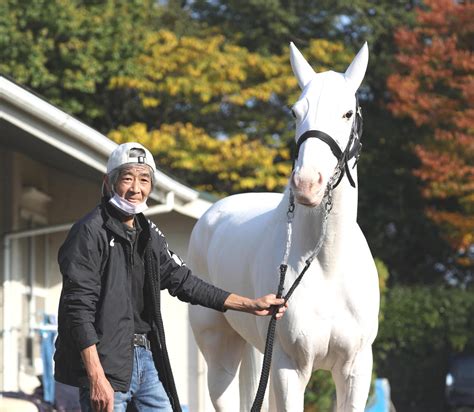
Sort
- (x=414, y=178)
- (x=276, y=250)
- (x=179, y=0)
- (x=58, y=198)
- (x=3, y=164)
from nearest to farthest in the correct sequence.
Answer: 1. (x=276, y=250)
2. (x=3, y=164)
3. (x=58, y=198)
4. (x=414, y=178)
5. (x=179, y=0)

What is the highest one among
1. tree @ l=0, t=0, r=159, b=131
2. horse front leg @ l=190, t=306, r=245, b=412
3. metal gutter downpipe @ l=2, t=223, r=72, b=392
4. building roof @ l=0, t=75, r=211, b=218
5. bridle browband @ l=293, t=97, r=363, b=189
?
tree @ l=0, t=0, r=159, b=131

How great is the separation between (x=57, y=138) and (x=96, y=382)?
5.76 m

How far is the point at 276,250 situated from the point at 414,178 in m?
22.0

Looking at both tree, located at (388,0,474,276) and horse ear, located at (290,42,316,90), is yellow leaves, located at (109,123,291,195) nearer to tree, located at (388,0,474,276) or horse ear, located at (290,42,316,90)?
tree, located at (388,0,474,276)

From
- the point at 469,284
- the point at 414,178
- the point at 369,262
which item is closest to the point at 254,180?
the point at 414,178

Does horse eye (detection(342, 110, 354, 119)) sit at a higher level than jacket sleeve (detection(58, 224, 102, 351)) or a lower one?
higher

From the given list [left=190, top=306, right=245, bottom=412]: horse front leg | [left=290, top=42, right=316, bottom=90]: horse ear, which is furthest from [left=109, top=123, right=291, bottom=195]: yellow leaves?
[left=290, top=42, right=316, bottom=90]: horse ear

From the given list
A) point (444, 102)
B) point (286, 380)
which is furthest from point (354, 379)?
point (444, 102)

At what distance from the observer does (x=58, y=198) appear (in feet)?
44.9

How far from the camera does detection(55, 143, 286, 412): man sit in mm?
5152

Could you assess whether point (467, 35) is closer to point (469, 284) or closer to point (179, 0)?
point (469, 284)

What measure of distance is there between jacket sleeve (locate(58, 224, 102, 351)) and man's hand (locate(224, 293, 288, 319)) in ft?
2.62

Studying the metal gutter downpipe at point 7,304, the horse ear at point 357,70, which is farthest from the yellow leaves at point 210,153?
the horse ear at point 357,70

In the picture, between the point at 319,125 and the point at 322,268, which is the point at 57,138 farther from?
the point at 319,125
